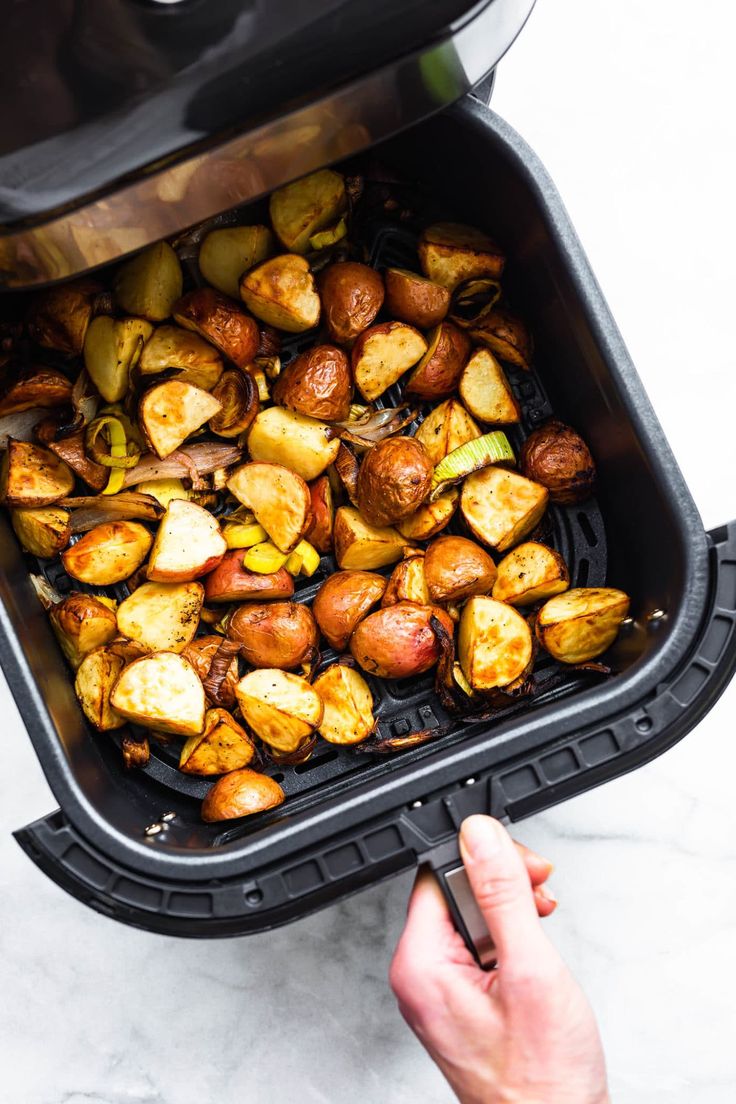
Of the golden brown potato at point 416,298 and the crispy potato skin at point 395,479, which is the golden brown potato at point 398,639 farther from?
the golden brown potato at point 416,298

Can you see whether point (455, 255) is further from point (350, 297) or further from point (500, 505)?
point (500, 505)

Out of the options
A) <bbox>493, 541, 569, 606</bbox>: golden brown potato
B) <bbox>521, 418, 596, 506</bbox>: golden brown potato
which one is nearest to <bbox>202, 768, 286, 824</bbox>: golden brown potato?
<bbox>493, 541, 569, 606</bbox>: golden brown potato

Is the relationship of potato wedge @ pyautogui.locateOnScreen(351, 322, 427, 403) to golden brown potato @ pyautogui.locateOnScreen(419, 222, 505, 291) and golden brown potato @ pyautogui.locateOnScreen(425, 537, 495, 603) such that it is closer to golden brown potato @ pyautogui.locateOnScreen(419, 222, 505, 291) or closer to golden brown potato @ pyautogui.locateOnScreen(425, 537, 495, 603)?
golden brown potato @ pyautogui.locateOnScreen(419, 222, 505, 291)

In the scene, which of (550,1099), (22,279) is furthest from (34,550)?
(550,1099)

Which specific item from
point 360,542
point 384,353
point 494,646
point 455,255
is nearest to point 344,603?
point 360,542

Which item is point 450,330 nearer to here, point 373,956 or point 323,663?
point 323,663
